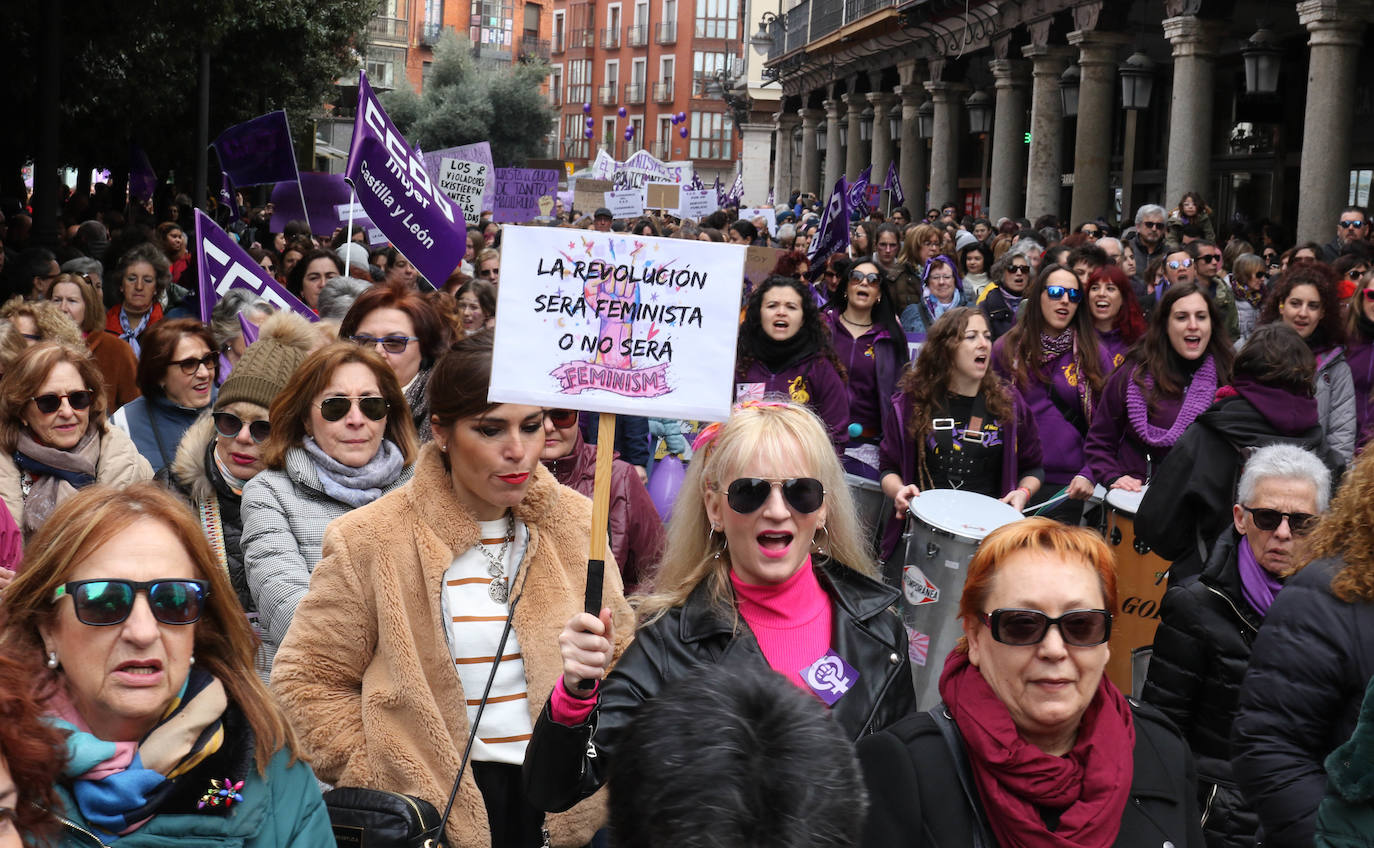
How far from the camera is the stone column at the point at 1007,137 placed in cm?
2666

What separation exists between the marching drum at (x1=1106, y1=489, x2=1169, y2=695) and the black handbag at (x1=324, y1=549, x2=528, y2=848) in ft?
11.5

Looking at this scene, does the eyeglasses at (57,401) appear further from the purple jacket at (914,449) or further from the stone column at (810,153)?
the stone column at (810,153)

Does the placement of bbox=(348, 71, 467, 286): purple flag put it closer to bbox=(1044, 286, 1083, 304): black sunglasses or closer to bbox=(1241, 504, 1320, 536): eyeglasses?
bbox=(1044, 286, 1083, 304): black sunglasses

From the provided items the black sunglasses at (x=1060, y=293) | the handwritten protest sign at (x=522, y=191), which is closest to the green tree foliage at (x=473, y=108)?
the handwritten protest sign at (x=522, y=191)

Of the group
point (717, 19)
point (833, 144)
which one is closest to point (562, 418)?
point (833, 144)

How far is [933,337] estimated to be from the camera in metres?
7.33

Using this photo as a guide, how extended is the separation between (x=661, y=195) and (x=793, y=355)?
16.3m

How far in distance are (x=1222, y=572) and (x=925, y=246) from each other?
31.0ft

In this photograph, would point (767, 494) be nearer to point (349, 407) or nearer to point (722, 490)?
point (722, 490)

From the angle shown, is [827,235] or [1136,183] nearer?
[827,235]

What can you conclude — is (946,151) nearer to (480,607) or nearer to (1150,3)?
(1150,3)

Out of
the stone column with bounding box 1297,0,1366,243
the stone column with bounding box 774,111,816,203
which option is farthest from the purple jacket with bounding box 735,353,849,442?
the stone column with bounding box 774,111,816,203

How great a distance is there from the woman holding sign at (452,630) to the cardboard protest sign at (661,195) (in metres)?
20.8

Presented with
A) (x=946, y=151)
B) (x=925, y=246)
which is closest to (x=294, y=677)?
(x=925, y=246)
